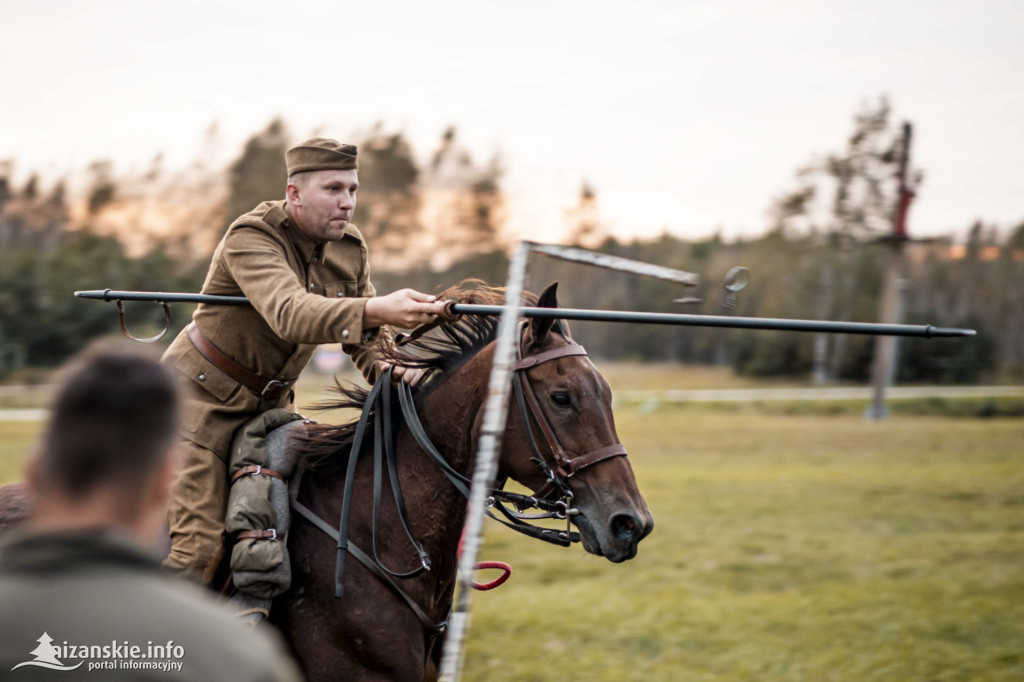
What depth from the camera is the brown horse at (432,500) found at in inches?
133

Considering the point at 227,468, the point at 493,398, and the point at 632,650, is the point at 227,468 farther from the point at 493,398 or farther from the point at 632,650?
the point at 632,650

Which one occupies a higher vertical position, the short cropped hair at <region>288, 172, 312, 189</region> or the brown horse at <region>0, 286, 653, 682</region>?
the short cropped hair at <region>288, 172, 312, 189</region>

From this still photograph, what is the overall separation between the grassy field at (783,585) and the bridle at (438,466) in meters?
3.28

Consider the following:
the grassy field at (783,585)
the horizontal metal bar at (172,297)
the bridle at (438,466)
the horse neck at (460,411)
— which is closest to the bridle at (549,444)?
the bridle at (438,466)

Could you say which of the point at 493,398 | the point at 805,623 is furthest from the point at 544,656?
the point at 493,398

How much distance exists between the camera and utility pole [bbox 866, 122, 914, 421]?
2862 cm

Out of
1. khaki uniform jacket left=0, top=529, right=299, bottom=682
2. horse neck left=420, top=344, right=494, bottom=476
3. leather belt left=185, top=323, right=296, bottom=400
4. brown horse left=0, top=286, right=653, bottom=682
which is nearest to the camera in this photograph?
khaki uniform jacket left=0, top=529, right=299, bottom=682

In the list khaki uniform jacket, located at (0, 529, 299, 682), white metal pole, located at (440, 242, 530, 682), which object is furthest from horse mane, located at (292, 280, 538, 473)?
khaki uniform jacket, located at (0, 529, 299, 682)

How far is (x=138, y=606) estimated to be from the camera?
4.23ft

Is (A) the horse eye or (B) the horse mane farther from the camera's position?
(B) the horse mane

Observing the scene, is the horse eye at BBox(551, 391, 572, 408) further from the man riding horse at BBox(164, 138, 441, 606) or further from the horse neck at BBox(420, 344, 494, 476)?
the man riding horse at BBox(164, 138, 441, 606)

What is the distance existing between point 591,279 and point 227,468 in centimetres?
4477

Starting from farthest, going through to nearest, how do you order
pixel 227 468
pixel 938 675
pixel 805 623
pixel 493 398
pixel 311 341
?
pixel 805 623
pixel 938 675
pixel 227 468
pixel 311 341
pixel 493 398

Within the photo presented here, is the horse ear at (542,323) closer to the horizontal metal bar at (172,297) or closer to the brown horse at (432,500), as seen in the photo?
the brown horse at (432,500)
